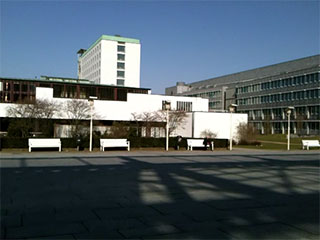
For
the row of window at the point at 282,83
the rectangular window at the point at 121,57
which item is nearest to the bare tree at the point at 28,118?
the row of window at the point at 282,83

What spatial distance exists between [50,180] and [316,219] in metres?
7.65

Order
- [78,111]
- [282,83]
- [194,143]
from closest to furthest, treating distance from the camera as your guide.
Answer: [194,143], [78,111], [282,83]

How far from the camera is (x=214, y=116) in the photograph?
45.8m

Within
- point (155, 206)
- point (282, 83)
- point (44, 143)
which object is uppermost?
point (282, 83)

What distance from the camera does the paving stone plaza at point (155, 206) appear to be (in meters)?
5.74

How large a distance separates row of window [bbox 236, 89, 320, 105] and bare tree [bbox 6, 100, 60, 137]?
58.4m

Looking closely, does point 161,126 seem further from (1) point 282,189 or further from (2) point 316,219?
(2) point 316,219

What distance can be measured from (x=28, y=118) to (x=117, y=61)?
68.4m

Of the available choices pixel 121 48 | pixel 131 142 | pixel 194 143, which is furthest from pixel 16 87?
pixel 121 48

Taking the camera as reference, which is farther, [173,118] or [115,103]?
[115,103]

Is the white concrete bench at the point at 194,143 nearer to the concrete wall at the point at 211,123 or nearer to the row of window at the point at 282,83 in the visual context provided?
the concrete wall at the point at 211,123

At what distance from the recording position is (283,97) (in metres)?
84.8

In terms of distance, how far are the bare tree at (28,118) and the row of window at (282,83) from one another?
5864 centimetres

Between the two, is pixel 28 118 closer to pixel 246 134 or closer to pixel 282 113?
pixel 246 134
